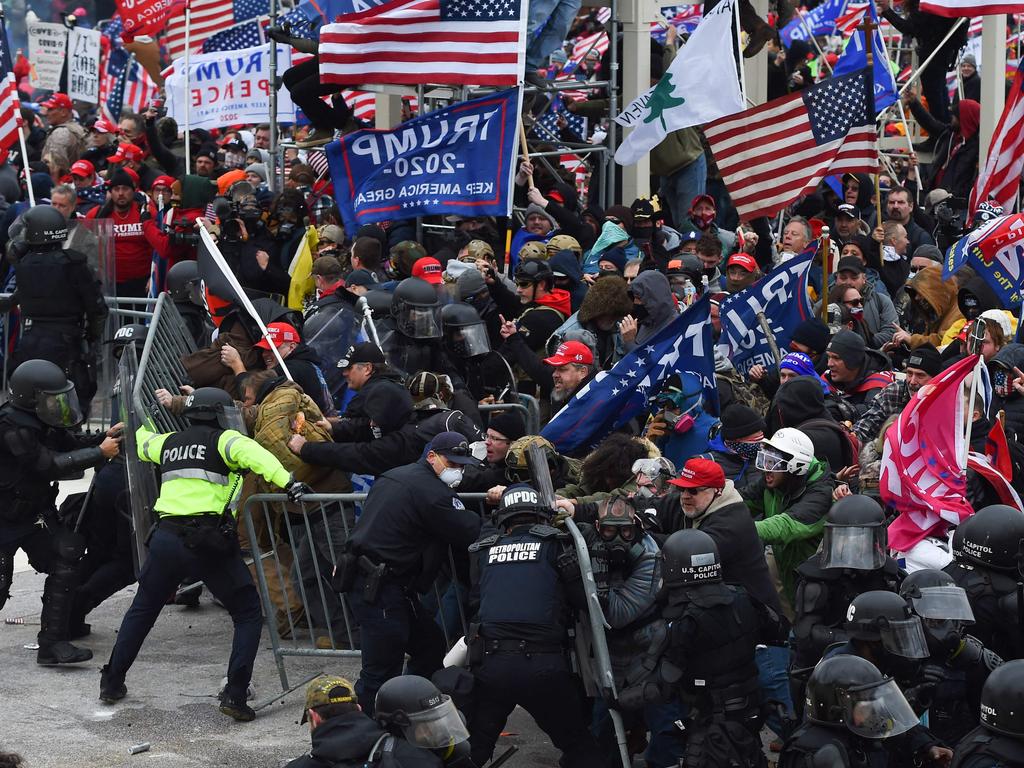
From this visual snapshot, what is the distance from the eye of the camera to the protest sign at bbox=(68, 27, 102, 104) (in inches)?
941

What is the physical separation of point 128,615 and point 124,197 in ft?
22.7

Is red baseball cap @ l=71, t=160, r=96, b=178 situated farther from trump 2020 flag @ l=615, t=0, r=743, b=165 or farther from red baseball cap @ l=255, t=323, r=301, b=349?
red baseball cap @ l=255, t=323, r=301, b=349

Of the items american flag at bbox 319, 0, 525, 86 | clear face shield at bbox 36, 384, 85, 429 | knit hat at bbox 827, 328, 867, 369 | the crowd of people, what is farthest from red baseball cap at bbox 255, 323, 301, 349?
knit hat at bbox 827, 328, 867, 369

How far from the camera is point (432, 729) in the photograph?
6668mm

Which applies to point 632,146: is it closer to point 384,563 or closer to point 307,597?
point 307,597

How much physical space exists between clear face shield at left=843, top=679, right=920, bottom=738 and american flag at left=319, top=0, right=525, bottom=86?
274 inches

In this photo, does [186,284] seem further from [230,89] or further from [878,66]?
[230,89]

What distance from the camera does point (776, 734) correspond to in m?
8.98

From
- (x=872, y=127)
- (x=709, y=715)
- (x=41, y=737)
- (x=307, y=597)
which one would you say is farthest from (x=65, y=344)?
(x=709, y=715)

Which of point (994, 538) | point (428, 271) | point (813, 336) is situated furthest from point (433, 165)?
point (994, 538)

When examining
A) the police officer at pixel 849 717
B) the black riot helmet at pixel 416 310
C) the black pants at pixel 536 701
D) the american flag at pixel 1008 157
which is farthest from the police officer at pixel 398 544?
the american flag at pixel 1008 157

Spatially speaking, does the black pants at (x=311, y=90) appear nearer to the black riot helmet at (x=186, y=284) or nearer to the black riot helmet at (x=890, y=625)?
the black riot helmet at (x=186, y=284)

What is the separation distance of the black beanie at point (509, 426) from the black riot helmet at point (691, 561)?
1.81 m

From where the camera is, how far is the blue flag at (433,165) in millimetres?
12414
